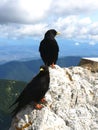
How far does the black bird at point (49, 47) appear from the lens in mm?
21953

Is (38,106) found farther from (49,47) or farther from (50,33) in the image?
(50,33)

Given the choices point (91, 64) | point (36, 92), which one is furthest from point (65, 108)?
point (91, 64)

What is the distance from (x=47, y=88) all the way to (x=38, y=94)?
567 mm

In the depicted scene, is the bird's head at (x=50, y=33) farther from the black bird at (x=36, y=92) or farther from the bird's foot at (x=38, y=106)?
the bird's foot at (x=38, y=106)

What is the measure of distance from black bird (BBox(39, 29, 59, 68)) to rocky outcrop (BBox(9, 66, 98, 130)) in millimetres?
5287

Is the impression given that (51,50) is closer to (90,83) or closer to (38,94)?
(90,83)

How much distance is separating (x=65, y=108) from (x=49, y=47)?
8.10 metres

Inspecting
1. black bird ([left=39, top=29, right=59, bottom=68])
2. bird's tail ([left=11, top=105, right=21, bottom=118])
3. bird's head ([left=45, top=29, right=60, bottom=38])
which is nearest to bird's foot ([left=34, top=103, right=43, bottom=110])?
bird's tail ([left=11, top=105, right=21, bottom=118])

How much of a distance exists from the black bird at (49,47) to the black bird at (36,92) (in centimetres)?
642

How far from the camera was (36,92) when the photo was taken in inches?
588

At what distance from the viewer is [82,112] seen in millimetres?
14805

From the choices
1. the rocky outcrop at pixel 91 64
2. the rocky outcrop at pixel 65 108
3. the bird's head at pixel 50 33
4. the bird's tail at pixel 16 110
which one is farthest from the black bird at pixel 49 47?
the bird's tail at pixel 16 110

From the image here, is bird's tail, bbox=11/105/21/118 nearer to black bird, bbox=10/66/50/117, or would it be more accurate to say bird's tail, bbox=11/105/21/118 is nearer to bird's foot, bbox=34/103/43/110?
black bird, bbox=10/66/50/117

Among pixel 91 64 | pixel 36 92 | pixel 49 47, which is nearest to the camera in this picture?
pixel 36 92
